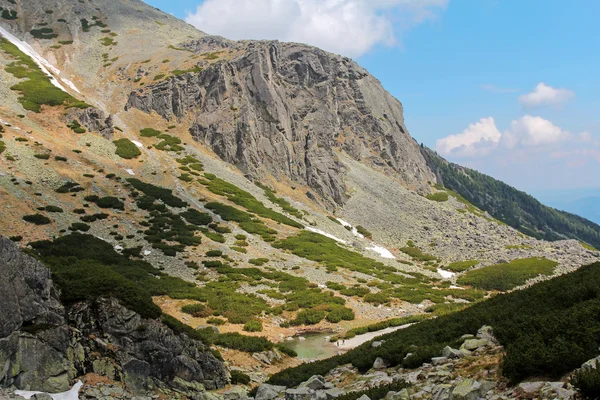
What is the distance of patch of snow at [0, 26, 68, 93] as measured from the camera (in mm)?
86556

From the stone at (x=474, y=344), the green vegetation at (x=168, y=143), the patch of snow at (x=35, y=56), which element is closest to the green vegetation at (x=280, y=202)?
the green vegetation at (x=168, y=143)

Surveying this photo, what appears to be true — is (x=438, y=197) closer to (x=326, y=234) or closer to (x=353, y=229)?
(x=353, y=229)

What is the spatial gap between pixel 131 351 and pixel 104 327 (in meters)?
1.30

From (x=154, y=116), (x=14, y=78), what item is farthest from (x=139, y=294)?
(x=14, y=78)

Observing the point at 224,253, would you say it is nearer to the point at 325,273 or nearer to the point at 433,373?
the point at 325,273

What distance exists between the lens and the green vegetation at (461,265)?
63.0m

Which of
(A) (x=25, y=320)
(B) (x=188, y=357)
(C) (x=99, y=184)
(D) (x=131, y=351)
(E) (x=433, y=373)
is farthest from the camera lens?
(C) (x=99, y=184)

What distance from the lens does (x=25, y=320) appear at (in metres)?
12.3

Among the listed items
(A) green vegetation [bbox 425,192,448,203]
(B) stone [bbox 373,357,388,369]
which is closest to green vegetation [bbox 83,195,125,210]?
(B) stone [bbox 373,357,388,369]

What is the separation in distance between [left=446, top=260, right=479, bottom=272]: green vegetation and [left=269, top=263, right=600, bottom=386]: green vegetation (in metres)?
47.1

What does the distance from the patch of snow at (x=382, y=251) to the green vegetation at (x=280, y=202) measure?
45.8 ft

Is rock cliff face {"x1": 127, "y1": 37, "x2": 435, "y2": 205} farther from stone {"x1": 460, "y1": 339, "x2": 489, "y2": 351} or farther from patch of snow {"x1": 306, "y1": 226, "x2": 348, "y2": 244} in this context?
stone {"x1": 460, "y1": 339, "x2": 489, "y2": 351}

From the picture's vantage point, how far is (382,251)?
69.7 meters

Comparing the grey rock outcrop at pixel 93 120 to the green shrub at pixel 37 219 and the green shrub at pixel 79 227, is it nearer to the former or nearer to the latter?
the green shrub at pixel 79 227
